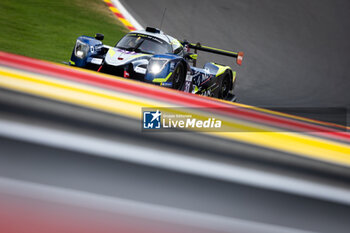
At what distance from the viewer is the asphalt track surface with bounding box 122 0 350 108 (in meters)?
7.38

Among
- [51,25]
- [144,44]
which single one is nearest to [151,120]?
[144,44]

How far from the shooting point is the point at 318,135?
5.24 ft

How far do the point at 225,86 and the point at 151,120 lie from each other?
4545 millimetres

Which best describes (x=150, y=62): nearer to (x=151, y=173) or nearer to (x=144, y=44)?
(x=144, y=44)

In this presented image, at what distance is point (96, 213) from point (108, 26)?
720 centimetres

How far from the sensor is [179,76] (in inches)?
166

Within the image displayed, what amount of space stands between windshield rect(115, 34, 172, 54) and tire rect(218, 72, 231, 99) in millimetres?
984

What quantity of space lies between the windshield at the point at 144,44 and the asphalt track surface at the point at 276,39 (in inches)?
84.1

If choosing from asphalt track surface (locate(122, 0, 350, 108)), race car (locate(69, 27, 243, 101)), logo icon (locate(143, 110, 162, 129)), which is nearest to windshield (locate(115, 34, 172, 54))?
race car (locate(69, 27, 243, 101))

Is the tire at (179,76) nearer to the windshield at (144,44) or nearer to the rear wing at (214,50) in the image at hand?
the windshield at (144,44)

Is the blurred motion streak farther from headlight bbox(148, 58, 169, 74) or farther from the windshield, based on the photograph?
the windshield

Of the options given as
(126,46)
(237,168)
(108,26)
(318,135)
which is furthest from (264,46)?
(237,168)

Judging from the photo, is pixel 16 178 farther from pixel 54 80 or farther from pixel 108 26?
pixel 108 26

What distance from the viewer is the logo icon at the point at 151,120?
45.1 inches
